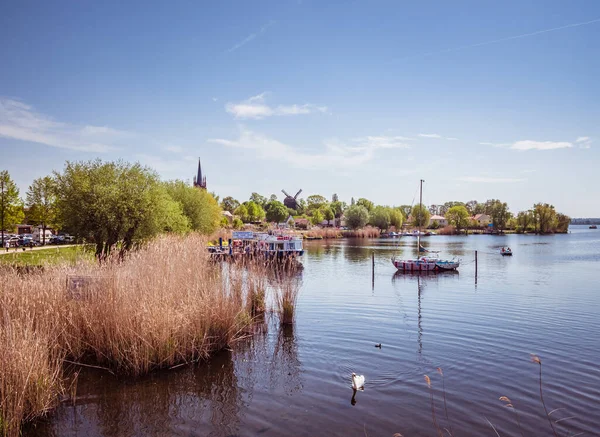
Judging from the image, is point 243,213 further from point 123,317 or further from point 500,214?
point 123,317

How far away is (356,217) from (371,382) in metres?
111

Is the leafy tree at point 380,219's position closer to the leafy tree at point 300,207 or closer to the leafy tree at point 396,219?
the leafy tree at point 396,219

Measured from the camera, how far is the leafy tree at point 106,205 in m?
23.6

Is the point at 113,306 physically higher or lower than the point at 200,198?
lower

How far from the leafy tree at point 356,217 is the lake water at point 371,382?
100 m

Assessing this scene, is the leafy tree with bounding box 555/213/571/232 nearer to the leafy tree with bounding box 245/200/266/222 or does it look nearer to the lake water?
the leafy tree with bounding box 245/200/266/222

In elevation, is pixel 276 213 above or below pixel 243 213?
above

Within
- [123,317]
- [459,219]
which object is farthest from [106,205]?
[459,219]

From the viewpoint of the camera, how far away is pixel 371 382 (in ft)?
34.2

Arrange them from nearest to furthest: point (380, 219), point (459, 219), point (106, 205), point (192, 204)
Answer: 1. point (106, 205)
2. point (192, 204)
3. point (380, 219)
4. point (459, 219)

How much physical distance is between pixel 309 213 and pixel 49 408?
172507 mm

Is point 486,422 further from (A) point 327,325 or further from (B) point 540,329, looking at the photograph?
(B) point 540,329

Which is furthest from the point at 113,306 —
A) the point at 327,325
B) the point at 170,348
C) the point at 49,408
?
the point at 327,325

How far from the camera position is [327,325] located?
1627 cm
